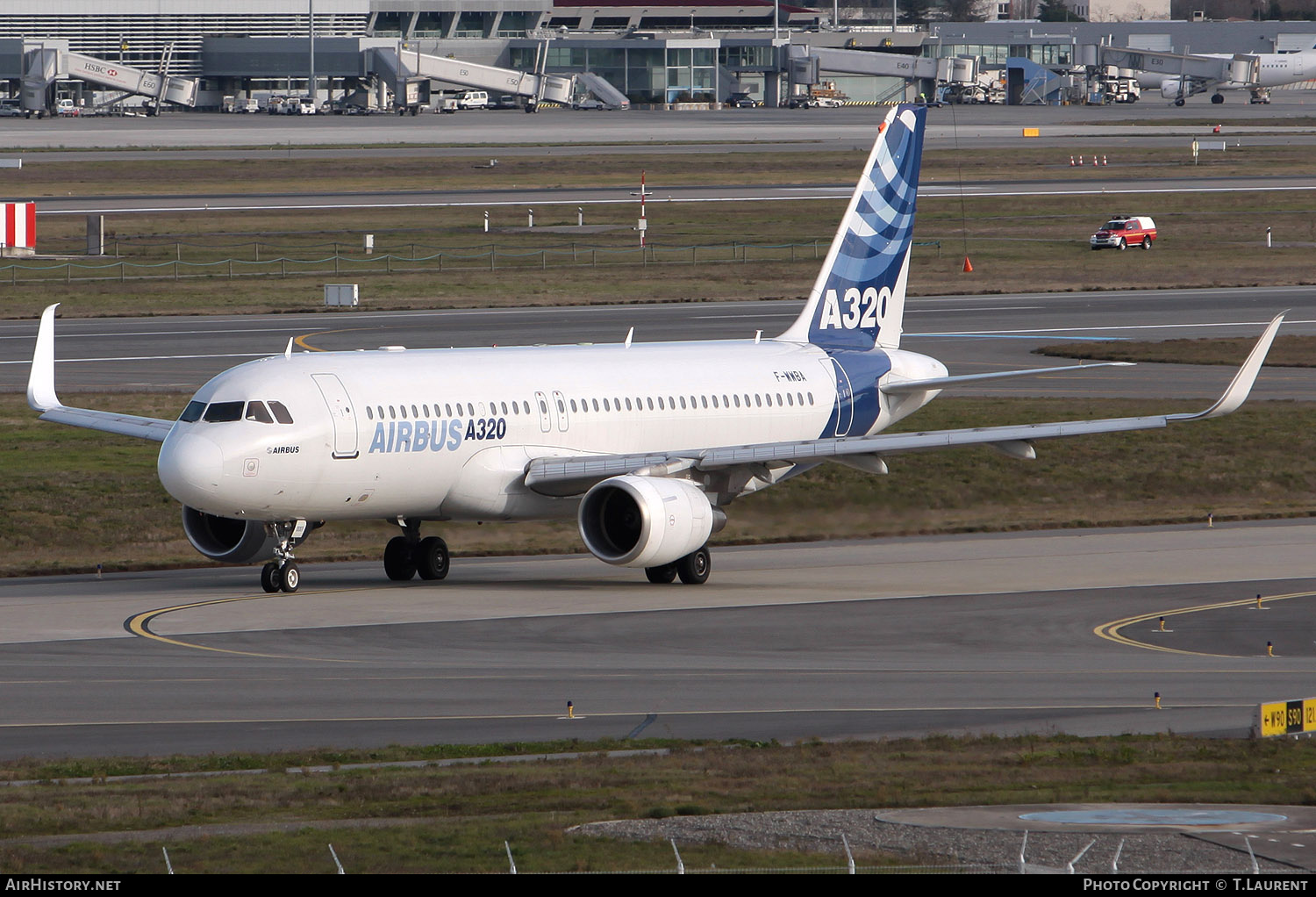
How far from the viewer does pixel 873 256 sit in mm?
46844

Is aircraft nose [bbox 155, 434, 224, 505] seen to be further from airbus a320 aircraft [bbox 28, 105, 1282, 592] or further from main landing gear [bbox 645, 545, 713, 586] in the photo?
main landing gear [bbox 645, 545, 713, 586]

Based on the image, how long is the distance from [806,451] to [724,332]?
131 feet

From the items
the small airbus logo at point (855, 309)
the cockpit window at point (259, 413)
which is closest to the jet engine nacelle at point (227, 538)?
the cockpit window at point (259, 413)

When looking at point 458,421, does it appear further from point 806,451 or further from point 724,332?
point 724,332

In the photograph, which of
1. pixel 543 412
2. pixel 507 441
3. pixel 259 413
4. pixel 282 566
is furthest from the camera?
pixel 543 412

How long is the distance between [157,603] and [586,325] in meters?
45.1

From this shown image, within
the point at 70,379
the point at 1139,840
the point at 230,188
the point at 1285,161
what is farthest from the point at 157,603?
→ the point at 1285,161

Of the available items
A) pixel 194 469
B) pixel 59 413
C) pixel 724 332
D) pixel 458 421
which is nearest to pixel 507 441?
pixel 458 421

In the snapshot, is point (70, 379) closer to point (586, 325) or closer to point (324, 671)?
point (586, 325)

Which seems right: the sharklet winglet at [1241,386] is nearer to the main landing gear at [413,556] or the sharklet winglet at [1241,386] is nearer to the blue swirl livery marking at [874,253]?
the blue swirl livery marking at [874,253]

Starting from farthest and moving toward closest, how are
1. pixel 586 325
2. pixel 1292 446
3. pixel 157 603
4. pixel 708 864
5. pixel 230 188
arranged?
1. pixel 230 188
2. pixel 586 325
3. pixel 1292 446
4. pixel 157 603
5. pixel 708 864

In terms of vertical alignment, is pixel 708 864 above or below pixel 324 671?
above

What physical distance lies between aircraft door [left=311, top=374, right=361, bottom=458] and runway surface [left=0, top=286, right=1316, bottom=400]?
29111 mm

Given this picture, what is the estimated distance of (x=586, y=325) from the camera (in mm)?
80562
